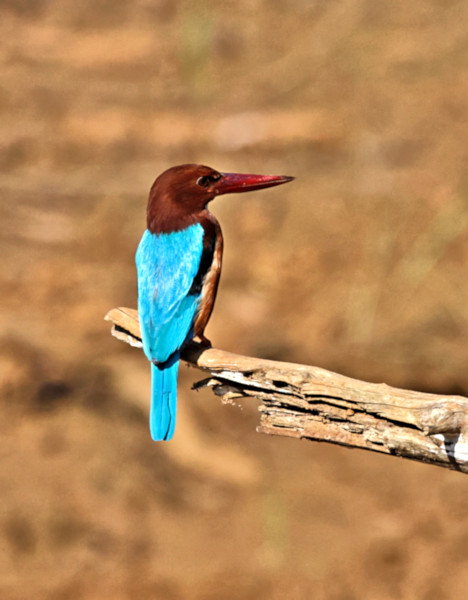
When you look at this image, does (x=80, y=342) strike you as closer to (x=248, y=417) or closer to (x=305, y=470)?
(x=248, y=417)

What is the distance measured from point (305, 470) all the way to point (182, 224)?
11.1 feet

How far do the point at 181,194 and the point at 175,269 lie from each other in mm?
282

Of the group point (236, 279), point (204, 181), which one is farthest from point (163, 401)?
point (236, 279)

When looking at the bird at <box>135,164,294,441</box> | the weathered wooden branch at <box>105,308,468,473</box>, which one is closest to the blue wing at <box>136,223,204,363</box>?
the bird at <box>135,164,294,441</box>

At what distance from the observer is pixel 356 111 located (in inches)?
311

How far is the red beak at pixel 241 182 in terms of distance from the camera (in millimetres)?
3406

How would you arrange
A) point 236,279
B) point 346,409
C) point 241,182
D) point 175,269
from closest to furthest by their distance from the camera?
point 346,409 < point 175,269 < point 241,182 < point 236,279

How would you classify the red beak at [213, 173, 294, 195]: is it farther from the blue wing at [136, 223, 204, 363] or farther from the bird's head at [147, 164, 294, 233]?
the blue wing at [136, 223, 204, 363]

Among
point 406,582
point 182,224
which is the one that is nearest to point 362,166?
point 406,582

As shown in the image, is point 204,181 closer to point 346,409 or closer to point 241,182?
point 241,182

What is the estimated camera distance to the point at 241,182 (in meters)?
3.44

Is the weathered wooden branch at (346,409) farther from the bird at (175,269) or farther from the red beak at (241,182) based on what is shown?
the red beak at (241,182)

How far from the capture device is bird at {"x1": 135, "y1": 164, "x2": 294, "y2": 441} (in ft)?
10.4

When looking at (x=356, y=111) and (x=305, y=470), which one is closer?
(x=305, y=470)
